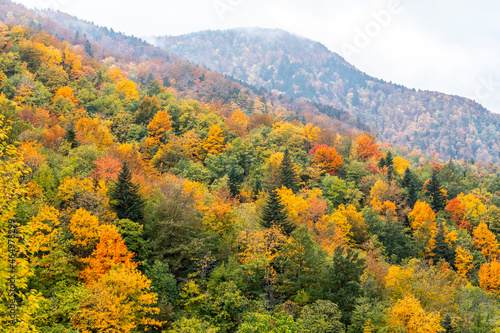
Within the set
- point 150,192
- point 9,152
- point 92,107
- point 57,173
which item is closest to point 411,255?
point 150,192

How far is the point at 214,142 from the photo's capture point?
81.4m

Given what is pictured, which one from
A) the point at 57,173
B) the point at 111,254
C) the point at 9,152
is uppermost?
the point at 9,152

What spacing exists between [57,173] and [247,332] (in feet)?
91.2

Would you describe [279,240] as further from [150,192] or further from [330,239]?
[150,192]

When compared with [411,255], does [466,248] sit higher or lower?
higher

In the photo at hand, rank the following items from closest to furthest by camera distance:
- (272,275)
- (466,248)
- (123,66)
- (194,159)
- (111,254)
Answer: (111,254) < (272,275) < (466,248) < (194,159) < (123,66)

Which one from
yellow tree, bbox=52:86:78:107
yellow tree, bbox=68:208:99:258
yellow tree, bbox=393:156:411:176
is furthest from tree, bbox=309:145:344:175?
yellow tree, bbox=68:208:99:258

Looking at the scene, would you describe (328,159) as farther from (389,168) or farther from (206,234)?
(206,234)

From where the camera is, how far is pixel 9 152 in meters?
10.7

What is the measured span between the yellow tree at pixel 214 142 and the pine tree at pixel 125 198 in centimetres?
4180

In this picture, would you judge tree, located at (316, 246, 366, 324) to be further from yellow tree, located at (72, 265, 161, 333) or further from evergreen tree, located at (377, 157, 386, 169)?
evergreen tree, located at (377, 157, 386, 169)

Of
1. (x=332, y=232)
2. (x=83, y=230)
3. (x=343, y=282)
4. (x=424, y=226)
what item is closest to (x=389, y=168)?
(x=424, y=226)

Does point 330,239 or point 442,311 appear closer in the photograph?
point 442,311

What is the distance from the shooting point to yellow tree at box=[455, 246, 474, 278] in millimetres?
61213
